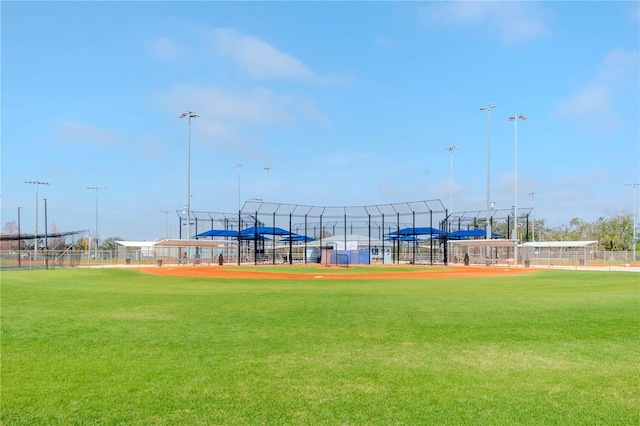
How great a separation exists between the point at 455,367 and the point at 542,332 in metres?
3.46

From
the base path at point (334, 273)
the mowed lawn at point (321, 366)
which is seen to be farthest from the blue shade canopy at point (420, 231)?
the mowed lawn at point (321, 366)

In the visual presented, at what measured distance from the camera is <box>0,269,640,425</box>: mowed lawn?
5.34 metres

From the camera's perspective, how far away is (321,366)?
7.11m

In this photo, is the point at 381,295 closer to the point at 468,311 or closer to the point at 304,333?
the point at 468,311

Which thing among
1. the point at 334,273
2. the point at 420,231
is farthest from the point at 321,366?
the point at 420,231

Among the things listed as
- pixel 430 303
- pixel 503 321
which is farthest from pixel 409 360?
pixel 430 303

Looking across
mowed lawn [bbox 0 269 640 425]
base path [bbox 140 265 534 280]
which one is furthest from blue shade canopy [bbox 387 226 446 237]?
mowed lawn [bbox 0 269 640 425]

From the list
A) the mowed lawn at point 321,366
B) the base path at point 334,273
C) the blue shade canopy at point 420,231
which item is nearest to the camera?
the mowed lawn at point 321,366

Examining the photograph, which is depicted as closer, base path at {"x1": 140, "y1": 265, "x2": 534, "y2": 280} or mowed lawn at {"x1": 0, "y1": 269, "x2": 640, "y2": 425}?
mowed lawn at {"x1": 0, "y1": 269, "x2": 640, "y2": 425}

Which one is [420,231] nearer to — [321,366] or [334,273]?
[334,273]

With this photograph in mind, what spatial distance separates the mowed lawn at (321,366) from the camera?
534 cm

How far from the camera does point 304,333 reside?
9562 mm

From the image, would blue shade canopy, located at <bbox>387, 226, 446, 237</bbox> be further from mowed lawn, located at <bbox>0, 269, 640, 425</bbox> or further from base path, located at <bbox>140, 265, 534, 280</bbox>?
mowed lawn, located at <bbox>0, 269, 640, 425</bbox>

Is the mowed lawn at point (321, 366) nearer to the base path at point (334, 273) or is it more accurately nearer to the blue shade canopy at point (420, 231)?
the base path at point (334, 273)
